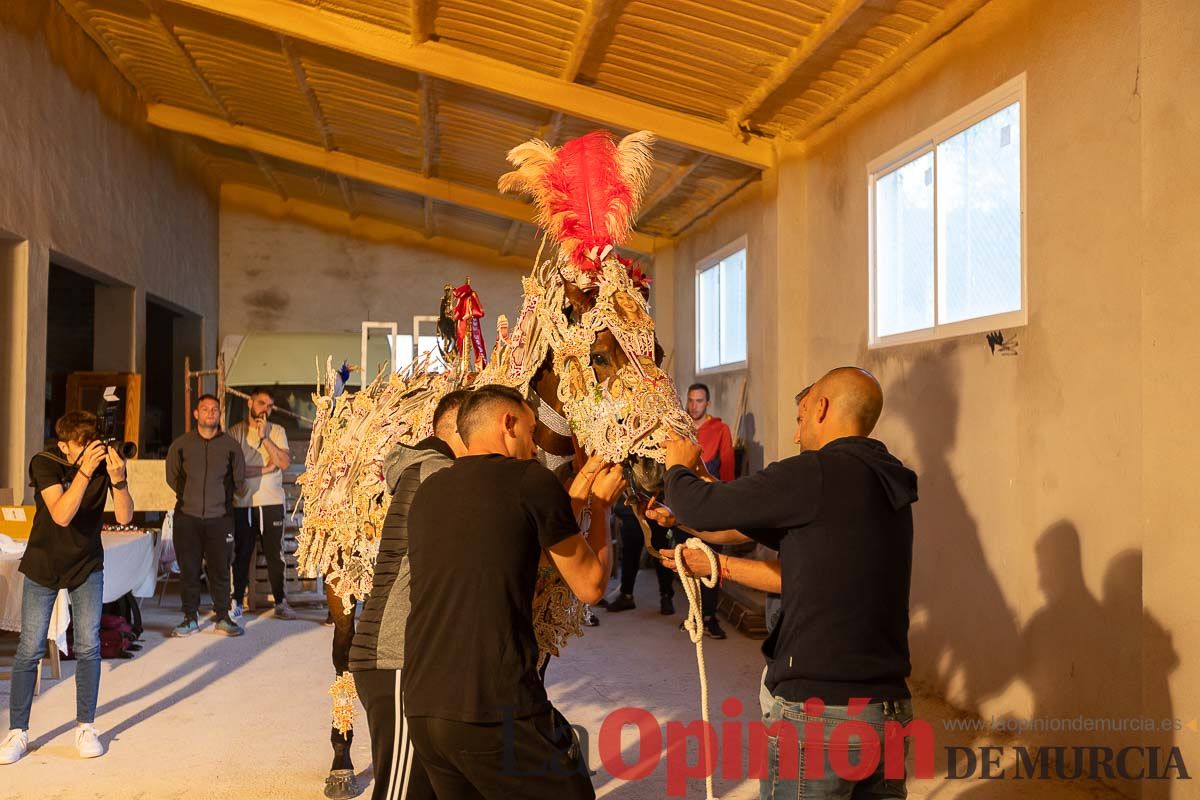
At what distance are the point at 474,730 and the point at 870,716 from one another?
86 cm

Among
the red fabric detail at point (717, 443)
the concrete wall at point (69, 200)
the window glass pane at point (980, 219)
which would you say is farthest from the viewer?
the concrete wall at point (69, 200)

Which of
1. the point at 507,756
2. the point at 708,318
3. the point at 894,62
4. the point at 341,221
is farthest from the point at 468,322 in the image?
the point at 341,221

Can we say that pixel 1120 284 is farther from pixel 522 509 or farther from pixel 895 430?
pixel 522 509

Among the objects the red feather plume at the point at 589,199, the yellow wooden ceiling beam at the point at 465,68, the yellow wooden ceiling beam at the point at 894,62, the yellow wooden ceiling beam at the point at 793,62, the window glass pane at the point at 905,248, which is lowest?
the red feather plume at the point at 589,199

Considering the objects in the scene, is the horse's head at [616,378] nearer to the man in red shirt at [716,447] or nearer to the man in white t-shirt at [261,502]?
the man in red shirt at [716,447]

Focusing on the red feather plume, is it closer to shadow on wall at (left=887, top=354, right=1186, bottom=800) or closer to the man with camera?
shadow on wall at (left=887, top=354, right=1186, bottom=800)

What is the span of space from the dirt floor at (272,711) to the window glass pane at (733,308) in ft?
9.90

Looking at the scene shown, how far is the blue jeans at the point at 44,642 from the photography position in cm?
457

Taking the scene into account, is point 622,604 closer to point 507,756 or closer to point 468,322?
point 468,322

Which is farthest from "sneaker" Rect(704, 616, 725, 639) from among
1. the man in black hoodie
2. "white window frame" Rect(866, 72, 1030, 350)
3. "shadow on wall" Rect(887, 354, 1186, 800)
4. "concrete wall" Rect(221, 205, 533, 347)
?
"concrete wall" Rect(221, 205, 533, 347)

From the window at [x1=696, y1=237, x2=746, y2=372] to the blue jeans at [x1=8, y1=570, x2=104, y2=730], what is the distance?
6250 mm

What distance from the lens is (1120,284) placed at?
415 centimetres

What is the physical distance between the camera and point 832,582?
7.45ft

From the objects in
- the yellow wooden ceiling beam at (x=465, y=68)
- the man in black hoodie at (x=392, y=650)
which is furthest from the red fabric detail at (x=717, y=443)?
the man in black hoodie at (x=392, y=650)
